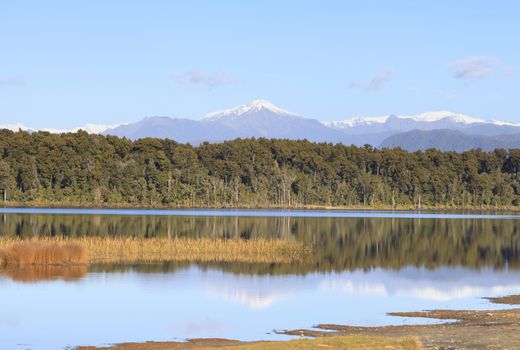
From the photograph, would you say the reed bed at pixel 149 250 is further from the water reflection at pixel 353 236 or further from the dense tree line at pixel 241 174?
the dense tree line at pixel 241 174

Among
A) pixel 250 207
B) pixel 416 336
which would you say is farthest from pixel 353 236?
pixel 250 207

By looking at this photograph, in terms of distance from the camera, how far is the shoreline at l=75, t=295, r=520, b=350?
21.7 meters

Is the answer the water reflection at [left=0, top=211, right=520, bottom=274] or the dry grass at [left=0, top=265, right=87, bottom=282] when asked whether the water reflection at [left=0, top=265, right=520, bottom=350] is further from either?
the water reflection at [left=0, top=211, right=520, bottom=274]

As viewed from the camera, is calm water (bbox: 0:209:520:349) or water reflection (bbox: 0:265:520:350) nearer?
water reflection (bbox: 0:265:520:350)

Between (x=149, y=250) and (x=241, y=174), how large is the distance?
83056mm

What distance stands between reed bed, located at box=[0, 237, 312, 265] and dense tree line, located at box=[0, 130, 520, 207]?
231 ft

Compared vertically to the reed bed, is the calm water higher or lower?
lower

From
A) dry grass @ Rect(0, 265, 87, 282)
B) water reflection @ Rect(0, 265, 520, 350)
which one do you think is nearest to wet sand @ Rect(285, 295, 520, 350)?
water reflection @ Rect(0, 265, 520, 350)

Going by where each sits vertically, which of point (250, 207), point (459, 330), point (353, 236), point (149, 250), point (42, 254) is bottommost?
point (459, 330)

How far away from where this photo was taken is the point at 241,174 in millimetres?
133750

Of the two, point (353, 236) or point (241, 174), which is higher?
point (241, 174)

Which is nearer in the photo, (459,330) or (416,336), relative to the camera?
(416,336)

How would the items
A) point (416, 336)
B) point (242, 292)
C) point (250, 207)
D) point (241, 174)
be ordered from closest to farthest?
1. point (416, 336)
2. point (242, 292)
3. point (250, 207)
4. point (241, 174)

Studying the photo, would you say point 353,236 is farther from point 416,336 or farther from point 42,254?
point 416,336
